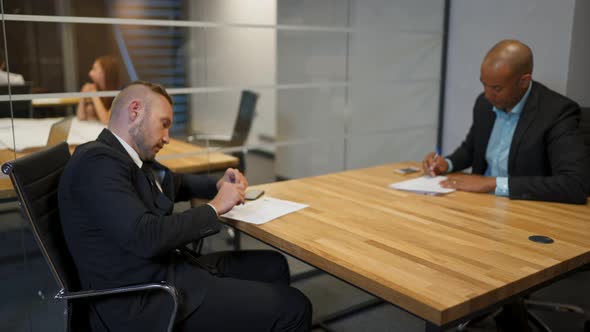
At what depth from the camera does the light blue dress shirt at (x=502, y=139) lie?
2.60 m

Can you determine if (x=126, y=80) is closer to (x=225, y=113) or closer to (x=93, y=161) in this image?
(x=225, y=113)

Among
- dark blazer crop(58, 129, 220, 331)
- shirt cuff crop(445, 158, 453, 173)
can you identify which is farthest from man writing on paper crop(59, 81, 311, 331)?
shirt cuff crop(445, 158, 453, 173)

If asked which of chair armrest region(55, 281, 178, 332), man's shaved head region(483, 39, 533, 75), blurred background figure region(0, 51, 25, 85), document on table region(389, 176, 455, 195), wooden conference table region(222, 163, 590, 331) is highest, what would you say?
man's shaved head region(483, 39, 533, 75)

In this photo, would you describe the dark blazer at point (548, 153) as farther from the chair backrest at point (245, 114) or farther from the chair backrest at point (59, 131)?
the chair backrest at point (59, 131)

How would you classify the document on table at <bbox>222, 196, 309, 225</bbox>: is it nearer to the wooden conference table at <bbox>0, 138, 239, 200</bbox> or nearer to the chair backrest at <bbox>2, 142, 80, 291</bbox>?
the chair backrest at <bbox>2, 142, 80, 291</bbox>

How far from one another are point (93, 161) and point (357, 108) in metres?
2.53

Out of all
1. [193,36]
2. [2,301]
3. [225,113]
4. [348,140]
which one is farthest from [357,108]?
[2,301]

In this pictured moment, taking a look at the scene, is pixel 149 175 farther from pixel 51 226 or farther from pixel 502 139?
pixel 502 139

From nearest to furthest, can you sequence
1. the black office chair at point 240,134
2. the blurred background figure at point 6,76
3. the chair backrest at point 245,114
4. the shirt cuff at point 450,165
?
1. the blurred background figure at point 6,76
2. the shirt cuff at point 450,165
3. the black office chair at point 240,134
4. the chair backrest at point 245,114

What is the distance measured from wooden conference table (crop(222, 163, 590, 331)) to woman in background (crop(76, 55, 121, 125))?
37.0 inches

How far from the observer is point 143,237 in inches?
61.0

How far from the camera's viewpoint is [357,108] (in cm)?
385

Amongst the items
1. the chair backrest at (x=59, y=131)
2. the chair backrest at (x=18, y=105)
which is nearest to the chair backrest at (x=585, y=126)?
the chair backrest at (x=59, y=131)

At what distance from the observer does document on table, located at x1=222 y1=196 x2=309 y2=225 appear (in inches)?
78.1
